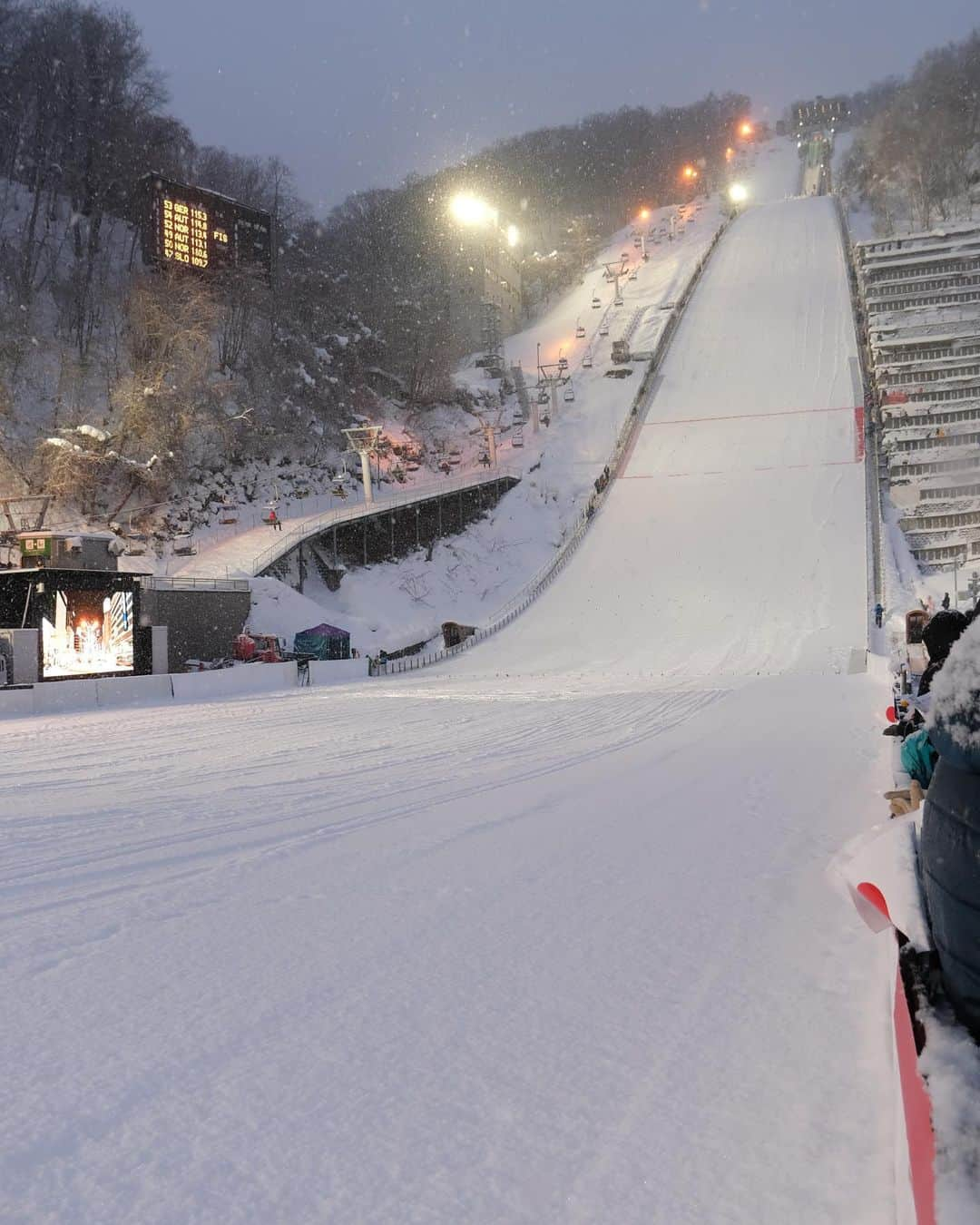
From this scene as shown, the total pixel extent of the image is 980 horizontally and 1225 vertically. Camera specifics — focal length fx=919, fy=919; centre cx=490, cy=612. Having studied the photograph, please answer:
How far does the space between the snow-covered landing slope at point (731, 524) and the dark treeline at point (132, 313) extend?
1620cm

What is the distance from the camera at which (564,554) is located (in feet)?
120

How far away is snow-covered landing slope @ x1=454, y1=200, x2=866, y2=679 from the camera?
2650 centimetres

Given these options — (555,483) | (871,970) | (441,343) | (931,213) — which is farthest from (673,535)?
(931,213)

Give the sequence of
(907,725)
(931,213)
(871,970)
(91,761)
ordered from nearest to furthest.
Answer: (871,970) → (907,725) → (91,761) → (931,213)

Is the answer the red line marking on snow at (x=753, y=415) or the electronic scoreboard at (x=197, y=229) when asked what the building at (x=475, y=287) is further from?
the electronic scoreboard at (x=197, y=229)

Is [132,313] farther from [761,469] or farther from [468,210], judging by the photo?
[468,210]

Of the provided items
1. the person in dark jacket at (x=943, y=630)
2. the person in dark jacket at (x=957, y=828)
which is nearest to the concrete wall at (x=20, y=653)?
the person in dark jacket at (x=943, y=630)

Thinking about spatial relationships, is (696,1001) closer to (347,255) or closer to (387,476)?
(387,476)

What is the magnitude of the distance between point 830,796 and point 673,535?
29.7 m

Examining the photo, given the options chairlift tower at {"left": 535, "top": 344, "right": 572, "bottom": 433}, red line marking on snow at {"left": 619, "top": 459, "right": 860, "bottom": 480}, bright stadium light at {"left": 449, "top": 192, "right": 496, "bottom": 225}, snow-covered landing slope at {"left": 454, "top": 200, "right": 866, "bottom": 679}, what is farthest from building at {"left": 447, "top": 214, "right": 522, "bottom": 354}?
red line marking on snow at {"left": 619, "top": 459, "right": 860, "bottom": 480}

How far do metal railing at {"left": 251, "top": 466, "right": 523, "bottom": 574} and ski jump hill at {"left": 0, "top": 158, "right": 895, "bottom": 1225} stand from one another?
2402 cm

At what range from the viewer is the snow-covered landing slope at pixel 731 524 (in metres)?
26.5

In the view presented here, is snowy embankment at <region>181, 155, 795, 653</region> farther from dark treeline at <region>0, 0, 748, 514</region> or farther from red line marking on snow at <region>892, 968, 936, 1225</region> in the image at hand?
red line marking on snow at <region>892, 968, 936, 1225</region>

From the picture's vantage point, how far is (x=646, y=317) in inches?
2473
